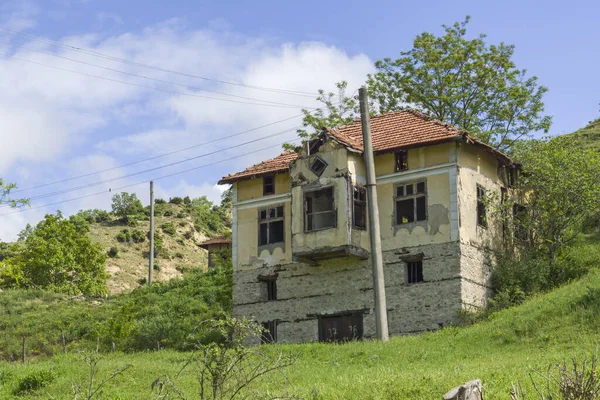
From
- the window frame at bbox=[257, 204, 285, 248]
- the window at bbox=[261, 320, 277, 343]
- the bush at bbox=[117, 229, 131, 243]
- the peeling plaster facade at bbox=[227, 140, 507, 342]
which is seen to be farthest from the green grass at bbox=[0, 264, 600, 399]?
the bush at bbox=[117, 229, 131, 243]

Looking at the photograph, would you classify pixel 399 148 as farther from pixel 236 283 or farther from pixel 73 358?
pixel 73 358

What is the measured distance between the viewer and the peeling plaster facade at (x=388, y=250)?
30.7 metres

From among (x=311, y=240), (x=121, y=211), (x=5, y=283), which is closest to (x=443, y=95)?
(x=311, y=240)

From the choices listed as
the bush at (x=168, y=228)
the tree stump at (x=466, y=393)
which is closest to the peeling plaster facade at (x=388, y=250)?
the tree stump at (x=466, y=393)

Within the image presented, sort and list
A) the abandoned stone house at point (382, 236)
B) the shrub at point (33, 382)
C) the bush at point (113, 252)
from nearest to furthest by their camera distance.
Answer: the shrub at point (33, 382) → the abandoned stone house at point (382, 236) → the bush at point (113, 252)

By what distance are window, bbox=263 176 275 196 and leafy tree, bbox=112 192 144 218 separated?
179 ft

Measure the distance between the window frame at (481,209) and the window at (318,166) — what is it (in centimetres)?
598

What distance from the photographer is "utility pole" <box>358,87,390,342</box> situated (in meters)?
28.9

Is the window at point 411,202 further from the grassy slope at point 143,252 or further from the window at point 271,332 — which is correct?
the grassy slope at point 143,252

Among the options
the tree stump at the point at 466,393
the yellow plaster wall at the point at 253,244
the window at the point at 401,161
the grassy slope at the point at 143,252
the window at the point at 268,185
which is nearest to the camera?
the tree stump at the point at 466,393

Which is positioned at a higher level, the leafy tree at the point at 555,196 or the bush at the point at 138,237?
the bush at the point at 138,237

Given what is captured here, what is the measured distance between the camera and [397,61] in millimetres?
47250

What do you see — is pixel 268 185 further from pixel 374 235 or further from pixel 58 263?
pixel 58 263

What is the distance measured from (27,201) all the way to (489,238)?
17.2 metres
